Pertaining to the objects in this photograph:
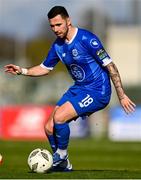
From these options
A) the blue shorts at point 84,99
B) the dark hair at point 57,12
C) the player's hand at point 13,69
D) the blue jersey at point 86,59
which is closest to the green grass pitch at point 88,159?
the blue shorts at point 84,99

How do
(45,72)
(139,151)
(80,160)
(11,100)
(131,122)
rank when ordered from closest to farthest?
(45,72) → (80,160) → (139,151) → (131,122) → (11,100)

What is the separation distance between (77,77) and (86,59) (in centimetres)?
40

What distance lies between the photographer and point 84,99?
15.2 meters

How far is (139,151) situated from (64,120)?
566 inches

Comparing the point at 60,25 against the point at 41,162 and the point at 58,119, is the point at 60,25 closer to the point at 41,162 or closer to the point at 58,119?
the point at 58,119

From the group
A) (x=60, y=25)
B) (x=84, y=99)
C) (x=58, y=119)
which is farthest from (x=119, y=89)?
(x=60, y=25)

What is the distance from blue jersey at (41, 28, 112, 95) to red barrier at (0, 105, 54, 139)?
21102 millimetres

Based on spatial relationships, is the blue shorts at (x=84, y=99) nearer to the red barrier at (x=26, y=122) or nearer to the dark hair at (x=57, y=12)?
the dark hair at (x=57, y=12)

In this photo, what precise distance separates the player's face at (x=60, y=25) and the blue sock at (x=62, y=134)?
1526 mm

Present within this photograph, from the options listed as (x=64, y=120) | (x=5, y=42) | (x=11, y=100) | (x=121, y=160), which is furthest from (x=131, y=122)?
(x=5, y=42)

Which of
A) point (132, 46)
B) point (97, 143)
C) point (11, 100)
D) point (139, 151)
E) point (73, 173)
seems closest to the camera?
point (73, 173)

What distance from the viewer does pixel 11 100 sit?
5341 centimetres

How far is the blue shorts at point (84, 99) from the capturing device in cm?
1511

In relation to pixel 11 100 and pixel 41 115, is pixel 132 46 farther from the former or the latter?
pixel 41 115
